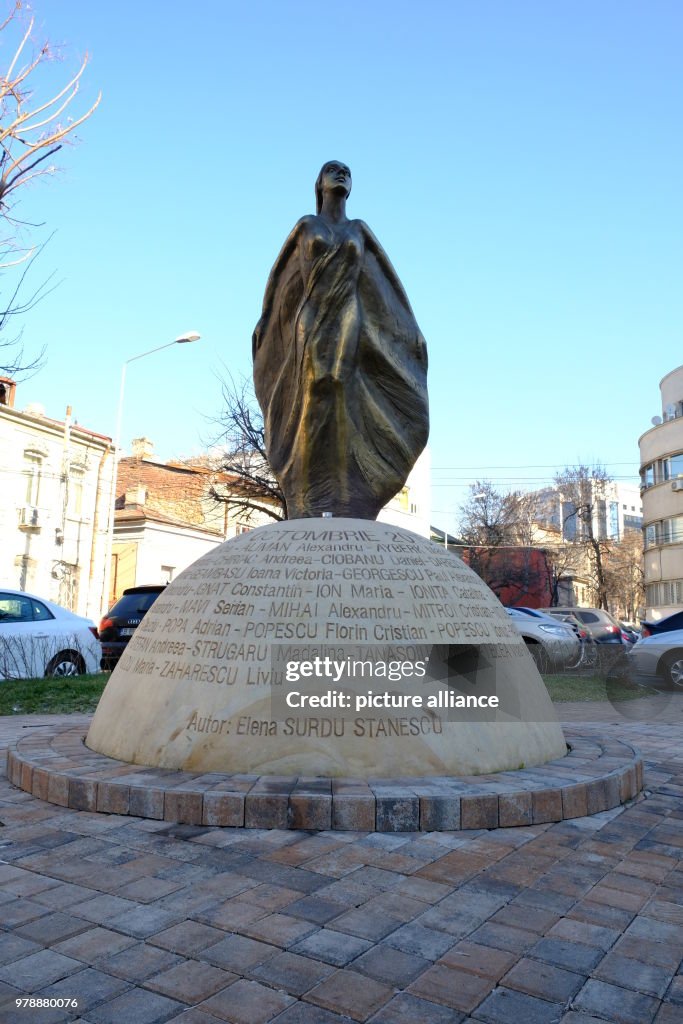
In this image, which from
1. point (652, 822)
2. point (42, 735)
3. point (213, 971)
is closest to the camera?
point (213, 971)

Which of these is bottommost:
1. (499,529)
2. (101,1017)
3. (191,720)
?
(101,1017)

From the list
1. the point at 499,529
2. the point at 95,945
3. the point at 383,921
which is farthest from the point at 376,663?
the point at 499,529

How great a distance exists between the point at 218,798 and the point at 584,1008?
198cm

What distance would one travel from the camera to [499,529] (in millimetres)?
44562

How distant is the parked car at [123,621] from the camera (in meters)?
13.6

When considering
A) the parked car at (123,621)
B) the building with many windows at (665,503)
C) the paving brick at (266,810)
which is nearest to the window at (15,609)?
the parked car at (123,621)

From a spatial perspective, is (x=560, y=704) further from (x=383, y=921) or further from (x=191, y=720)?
(x=383, y=921)

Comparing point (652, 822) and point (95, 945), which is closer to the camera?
point (95, 945)

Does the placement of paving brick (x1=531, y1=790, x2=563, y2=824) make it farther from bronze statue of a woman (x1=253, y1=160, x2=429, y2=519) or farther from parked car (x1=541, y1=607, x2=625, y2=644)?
parked car (x1=541, y1=607, x2=625, y2=644)

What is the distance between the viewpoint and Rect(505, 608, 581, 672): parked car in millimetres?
14680

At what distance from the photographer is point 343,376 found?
22.6 feet

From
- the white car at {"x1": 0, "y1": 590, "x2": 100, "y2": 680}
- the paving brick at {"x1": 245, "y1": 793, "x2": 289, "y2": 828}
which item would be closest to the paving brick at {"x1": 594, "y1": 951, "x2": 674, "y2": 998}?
the paving brick at {"x1": 245, "y1": 793, "x2": 289, "y2": 828}

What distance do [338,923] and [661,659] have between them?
1111 centimetres

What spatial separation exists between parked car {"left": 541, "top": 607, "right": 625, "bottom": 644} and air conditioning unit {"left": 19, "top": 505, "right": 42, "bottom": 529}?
1798 centimetres
